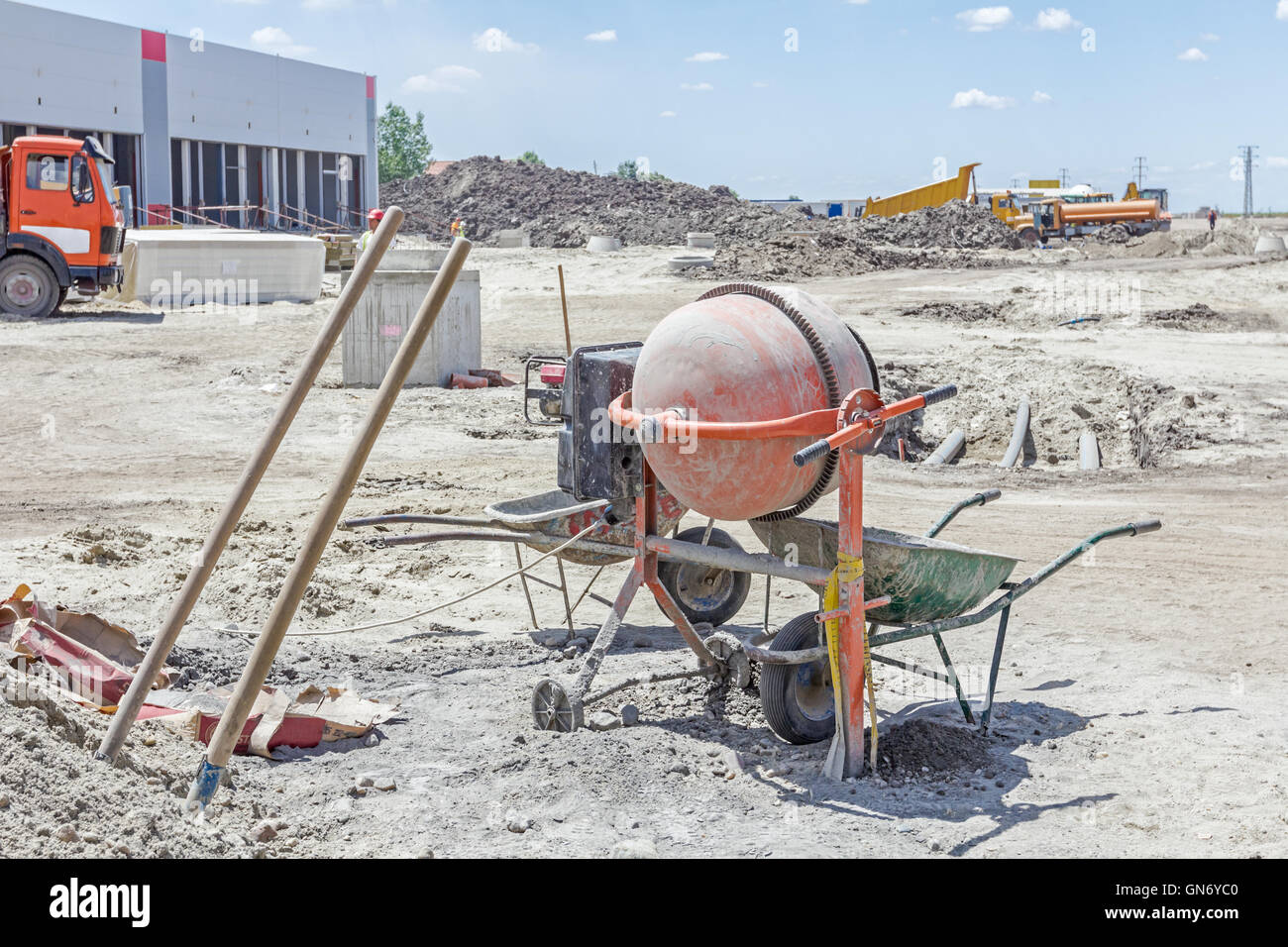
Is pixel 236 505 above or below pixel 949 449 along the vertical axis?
above

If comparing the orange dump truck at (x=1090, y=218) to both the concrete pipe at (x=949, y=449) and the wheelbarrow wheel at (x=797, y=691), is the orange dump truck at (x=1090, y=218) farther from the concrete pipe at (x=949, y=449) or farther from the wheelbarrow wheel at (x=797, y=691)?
the wheelbarrow wheel at (x=797, y=691)

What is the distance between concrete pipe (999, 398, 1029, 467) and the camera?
1379cm

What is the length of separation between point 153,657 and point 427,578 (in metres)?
4.40

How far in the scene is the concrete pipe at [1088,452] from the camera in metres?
14.0

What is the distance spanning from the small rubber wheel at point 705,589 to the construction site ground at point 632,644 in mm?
311

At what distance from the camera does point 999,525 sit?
10508 mm

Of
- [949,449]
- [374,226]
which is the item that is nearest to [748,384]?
[949,449]

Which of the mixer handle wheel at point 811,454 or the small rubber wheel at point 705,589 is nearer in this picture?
the mixer handle wheel at point 811,454

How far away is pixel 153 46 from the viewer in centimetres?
4000

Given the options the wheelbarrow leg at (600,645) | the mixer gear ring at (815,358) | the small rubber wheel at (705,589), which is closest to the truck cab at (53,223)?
the small rubber wheel at (705,589)

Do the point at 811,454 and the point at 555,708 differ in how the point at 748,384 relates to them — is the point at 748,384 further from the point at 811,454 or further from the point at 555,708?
the point at 555,708

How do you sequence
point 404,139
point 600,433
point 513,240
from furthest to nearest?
point 404,139 < point 513,240 < point 600,433

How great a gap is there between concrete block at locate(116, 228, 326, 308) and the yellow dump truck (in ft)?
97.0

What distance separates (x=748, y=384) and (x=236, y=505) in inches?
81.0
